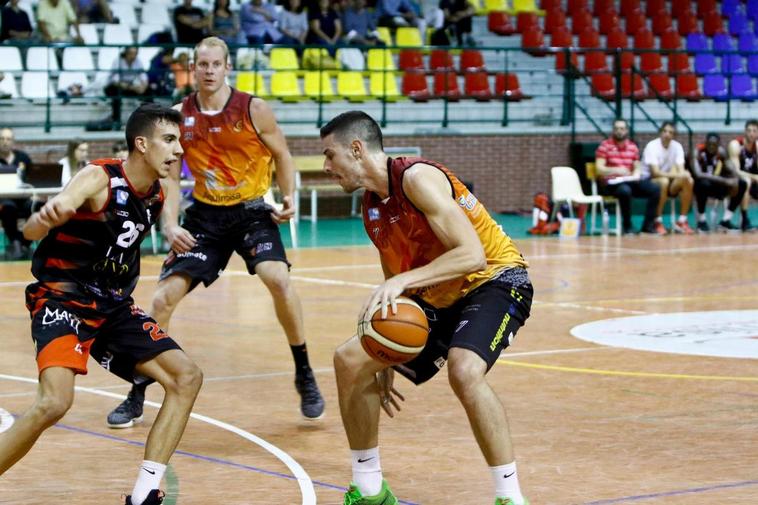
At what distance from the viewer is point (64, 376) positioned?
5.55 meters

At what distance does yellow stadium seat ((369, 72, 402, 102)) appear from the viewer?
2345cm

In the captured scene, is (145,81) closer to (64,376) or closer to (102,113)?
(102,113)

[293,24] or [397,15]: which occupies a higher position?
[397,15]

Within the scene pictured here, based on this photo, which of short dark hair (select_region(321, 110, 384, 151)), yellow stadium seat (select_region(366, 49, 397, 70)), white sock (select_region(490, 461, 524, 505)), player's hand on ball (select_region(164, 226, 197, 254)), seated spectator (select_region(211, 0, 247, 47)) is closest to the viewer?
white sock (select_region(490, 461, 524, 505))

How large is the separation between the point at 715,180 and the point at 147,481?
55.3ft

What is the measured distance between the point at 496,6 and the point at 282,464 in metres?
21.0

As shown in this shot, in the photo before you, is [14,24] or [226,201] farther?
[14,24]

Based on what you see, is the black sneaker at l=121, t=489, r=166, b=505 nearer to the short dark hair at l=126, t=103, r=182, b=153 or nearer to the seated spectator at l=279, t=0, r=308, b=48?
the short dark hair at l=126, t=103, r=182, b=153

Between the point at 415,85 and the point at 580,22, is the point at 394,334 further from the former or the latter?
the point at 580,22

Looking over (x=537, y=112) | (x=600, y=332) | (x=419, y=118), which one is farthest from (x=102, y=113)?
(x=600, y=332)

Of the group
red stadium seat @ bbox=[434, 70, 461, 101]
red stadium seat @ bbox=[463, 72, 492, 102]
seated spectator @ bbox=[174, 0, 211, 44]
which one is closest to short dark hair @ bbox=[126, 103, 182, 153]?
seated spectator @ bbox=[174, 0, 211, 44]

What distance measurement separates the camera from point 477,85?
2400cm

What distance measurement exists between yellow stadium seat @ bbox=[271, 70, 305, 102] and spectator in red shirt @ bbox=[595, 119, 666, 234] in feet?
17.1

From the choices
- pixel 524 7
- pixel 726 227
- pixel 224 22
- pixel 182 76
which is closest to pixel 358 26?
pixel 224 22
